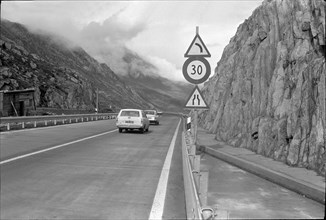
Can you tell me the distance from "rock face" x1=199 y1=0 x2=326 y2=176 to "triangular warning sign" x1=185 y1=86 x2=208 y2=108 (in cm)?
321

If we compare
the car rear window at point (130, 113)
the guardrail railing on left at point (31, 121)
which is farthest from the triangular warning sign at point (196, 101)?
the guardrail railing on left at point (31, 121)

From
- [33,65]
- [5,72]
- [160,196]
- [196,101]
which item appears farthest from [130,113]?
[33,65]

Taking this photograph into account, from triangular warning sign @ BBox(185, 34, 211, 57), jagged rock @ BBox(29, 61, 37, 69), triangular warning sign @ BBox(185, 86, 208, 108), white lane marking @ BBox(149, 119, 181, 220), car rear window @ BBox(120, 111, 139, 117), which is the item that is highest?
jagged rock @ BBox(29, 61, 37, 69)

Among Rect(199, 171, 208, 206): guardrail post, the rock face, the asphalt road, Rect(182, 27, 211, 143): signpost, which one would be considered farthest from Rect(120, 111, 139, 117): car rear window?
Rect(199, 171, 208, 206): guardrail post

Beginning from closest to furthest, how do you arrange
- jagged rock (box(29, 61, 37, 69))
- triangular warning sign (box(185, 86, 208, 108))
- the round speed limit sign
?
the round speed limit sign, triangular warning sign (box(185, 86, 208, 108)), jagged rock (box(29, 61, 37, 69))

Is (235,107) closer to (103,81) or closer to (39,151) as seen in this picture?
(39,151)

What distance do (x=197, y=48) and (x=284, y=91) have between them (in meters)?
5.94

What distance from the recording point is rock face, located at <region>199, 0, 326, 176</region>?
10747mm

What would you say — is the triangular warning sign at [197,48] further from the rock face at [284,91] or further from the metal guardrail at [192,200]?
the rock face at [284,91]

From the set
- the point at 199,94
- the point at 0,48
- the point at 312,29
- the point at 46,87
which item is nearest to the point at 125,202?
the point at 199,94

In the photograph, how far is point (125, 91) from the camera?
19675 centimetres

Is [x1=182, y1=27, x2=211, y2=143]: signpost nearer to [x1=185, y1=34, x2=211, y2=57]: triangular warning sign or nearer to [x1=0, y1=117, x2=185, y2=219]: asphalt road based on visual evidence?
[x1=185, y1=34, x2=211, y2=57]: triangular warning sign

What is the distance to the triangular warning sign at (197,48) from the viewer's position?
9.12 metres

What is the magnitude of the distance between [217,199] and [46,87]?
74.5 m
